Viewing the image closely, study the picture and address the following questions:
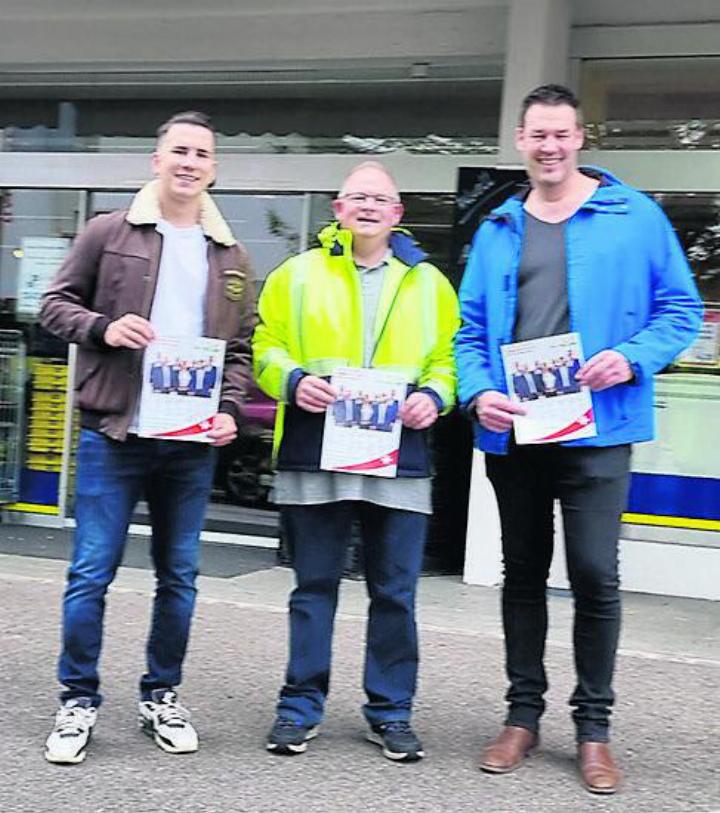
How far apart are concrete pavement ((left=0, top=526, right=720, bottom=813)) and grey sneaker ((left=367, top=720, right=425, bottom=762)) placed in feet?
0.13

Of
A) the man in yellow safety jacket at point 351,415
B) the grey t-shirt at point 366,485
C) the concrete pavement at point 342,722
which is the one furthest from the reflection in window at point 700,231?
the grey t-shirt at point 366,485

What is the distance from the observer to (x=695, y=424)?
7.54 meters

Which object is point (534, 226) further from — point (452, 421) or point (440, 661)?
point (452, 421)

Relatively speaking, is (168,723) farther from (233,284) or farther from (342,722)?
(233,284)

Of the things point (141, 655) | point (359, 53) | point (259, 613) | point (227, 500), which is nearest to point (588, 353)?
point (141, 655)

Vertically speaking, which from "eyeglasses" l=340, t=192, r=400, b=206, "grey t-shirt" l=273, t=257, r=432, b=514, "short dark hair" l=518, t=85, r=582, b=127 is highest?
"short dark hair" l=518, t=85, r=582, b=127

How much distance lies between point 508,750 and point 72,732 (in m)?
1.37

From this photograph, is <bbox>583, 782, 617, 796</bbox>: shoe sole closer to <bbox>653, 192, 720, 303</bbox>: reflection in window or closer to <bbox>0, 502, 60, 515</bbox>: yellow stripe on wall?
<bbox>653, 192, 720, 303</bbox>: reflection in window

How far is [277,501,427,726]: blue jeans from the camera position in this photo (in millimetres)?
4008

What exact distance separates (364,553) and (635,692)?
5.29ft

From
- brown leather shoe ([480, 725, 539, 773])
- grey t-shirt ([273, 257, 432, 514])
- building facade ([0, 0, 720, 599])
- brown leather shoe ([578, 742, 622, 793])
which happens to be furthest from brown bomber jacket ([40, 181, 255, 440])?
building facade ([0, 0, 720, 599])

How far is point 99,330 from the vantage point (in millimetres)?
3801

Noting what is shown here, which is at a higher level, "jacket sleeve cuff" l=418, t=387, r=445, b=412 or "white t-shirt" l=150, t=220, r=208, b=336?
"white t-shirt" l=150, t=220, r=208, b=336

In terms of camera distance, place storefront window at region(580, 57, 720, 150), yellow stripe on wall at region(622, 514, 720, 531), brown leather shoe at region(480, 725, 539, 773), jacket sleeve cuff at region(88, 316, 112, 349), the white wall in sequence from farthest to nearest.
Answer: the white wall < yellow stripe on wall at region(622, 514, 720, 531) < storefront window at region(580, 57, 720, 150) < brown leather shoe at region(480, 725, 539, 773) < jacket sleeve cuff at region(88, 316, 112, 349)
